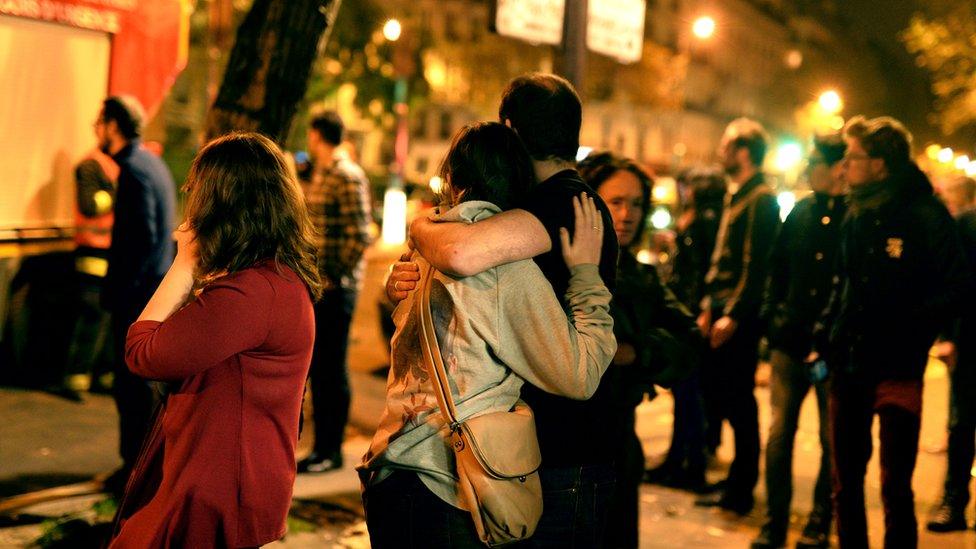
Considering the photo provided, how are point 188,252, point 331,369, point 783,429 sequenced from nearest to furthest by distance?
point 188,252 < point 783,429 < point 331,369

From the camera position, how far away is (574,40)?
6.23 m

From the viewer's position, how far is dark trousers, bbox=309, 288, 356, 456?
21.3ft

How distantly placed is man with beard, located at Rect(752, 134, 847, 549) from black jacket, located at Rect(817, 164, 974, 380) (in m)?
0.68

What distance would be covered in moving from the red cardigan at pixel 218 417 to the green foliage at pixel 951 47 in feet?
83.1

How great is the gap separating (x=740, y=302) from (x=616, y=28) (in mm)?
1953

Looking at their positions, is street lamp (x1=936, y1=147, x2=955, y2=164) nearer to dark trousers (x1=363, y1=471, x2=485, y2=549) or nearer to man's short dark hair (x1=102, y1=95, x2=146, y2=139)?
man's short dark hair (x1=102, y1=95, x2=146, y2=139)

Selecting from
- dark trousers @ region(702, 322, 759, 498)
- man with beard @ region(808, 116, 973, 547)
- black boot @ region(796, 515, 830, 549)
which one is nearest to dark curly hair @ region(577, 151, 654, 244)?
man with beard @ region(808, 116, 973, 547)

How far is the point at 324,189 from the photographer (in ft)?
21.3

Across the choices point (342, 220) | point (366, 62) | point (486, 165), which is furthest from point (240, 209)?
point (366, 62)

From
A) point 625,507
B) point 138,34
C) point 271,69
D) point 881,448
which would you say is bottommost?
point 625,507

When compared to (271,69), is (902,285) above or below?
below

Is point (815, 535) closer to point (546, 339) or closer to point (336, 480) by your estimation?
point (336, 480)

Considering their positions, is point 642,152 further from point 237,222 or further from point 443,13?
point 237,222

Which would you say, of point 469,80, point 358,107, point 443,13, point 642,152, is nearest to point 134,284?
point 358,107
